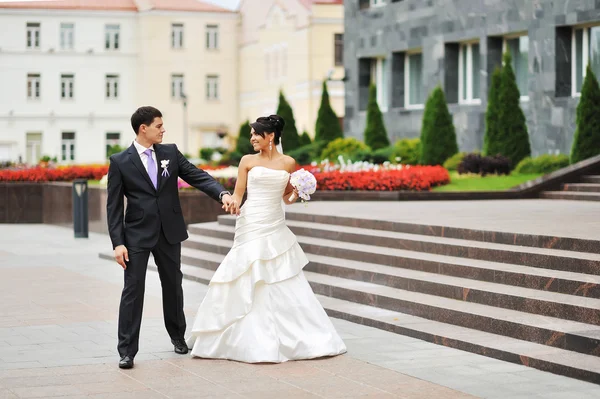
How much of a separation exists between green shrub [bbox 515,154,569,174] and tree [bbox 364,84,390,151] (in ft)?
25.4

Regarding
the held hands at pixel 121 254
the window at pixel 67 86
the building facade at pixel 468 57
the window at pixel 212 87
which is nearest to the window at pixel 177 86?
the window at pixel 212 87

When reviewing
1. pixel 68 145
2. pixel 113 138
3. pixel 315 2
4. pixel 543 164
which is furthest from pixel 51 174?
pixel 113 138

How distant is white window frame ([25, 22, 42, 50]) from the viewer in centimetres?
6544

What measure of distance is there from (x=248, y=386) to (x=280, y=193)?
6.84 feet

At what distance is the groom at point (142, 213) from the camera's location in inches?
365

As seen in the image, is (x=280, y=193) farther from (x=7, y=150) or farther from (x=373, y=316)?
(x=7, y=150)

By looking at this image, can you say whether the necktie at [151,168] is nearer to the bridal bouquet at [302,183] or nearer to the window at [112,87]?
the bridal bouquet at [302,183]

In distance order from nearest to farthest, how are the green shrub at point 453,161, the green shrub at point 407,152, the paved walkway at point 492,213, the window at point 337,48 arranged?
1. the paved walkway at point 492,213
2. the green shrub at point 453,161
3. the green shrub at point 407,152
4. the window at point 337,48

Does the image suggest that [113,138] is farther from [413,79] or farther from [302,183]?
[302,183]

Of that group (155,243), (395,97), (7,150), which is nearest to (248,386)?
(155,243)

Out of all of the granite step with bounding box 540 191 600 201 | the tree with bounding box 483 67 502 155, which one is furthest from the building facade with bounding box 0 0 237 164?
the granite step with bounding box 540 191 600 201

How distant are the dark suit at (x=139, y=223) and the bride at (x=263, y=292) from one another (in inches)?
16.0

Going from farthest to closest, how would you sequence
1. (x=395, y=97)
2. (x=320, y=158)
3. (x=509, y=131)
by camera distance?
(x=395, y=97), (x=320, y=158), (x=509, y=131)

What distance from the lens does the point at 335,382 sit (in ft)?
28.2
